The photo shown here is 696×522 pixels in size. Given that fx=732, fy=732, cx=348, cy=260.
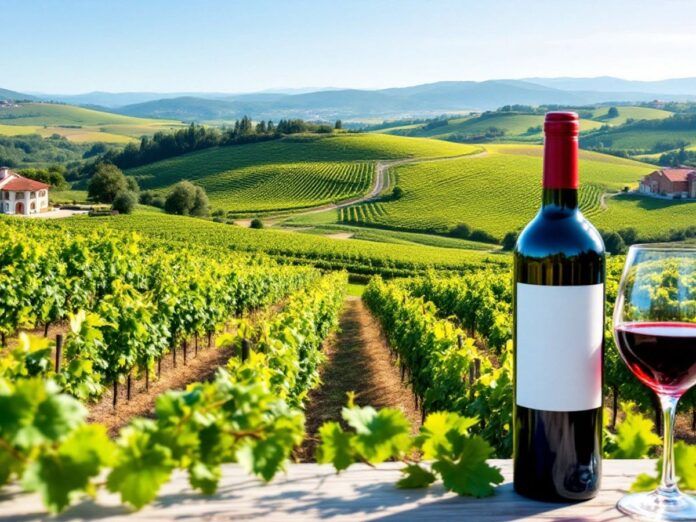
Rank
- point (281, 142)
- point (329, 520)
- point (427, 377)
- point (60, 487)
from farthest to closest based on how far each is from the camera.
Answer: point (281, 142) → point (427, 377) → point (329, 520) → point (60, 487)

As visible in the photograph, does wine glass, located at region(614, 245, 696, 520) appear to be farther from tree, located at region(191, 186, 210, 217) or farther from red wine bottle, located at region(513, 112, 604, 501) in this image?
tree, located at region(191, 186, 210, 217)

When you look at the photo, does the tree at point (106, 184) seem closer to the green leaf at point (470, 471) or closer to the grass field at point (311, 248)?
the grass field at point (311, 248)

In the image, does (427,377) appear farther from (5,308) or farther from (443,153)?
(443,153)

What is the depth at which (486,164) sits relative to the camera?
93625mm

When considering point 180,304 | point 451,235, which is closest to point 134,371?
point 180,304

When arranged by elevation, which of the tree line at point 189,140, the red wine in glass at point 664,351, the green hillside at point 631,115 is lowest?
the red wine in glass at point 664,351

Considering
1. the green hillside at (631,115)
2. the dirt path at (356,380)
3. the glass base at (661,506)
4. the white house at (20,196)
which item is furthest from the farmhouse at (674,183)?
the green hillside at (631,115)

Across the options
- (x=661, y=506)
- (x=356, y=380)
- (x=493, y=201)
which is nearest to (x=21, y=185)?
(x=493, y=201)

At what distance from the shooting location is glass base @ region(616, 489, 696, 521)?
1.44m

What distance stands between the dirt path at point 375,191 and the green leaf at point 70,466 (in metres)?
70.4

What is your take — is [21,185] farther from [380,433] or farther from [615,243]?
[380,433]

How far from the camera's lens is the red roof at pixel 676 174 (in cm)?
8094

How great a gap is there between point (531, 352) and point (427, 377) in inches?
330

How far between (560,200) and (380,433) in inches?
25.8
